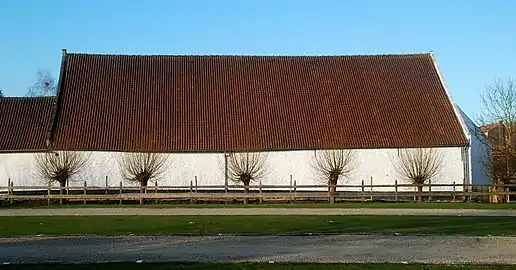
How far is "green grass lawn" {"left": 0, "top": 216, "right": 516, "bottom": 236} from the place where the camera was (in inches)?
824

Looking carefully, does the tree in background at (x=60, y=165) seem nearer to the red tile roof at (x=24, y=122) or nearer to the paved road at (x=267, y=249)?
the red tile roof at (x=24, y=122)

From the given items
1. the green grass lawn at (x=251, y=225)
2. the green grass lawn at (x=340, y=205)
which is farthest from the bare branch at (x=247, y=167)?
the green grass lawn at (x=251, y=225)

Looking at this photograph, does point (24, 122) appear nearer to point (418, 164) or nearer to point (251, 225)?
point (418, 164)

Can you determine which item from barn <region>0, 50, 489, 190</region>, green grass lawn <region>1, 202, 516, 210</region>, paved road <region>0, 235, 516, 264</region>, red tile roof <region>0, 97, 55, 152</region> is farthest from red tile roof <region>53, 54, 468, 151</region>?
paved road <region>0, 235, 516, 264</region>

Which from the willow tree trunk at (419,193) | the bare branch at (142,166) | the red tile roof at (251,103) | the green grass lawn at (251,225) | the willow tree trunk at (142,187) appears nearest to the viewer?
the green grass lawn at (251,225)

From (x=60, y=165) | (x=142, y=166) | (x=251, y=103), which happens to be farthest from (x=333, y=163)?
(x=60, y=165)

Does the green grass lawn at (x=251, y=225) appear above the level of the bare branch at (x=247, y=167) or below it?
below

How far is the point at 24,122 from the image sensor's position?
4447cm

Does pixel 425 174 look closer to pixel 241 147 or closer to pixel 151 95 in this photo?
pixel 241 147

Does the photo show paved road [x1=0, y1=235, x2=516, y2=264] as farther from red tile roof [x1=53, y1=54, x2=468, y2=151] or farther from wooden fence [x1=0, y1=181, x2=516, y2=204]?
red tile roof [x1=53, y1=54, x2=468, y2=151]

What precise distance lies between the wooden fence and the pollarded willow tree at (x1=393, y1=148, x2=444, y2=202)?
6.50 ft

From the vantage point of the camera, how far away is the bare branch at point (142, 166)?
137 feet

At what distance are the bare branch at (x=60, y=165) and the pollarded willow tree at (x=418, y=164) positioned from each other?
18.5 meters

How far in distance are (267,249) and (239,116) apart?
28750mm
